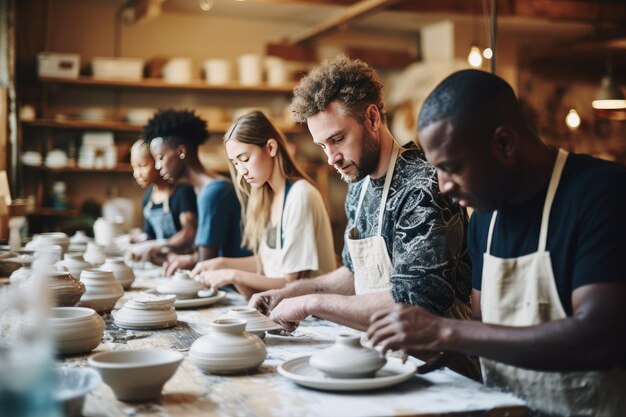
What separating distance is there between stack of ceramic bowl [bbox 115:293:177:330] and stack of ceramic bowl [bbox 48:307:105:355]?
40cm

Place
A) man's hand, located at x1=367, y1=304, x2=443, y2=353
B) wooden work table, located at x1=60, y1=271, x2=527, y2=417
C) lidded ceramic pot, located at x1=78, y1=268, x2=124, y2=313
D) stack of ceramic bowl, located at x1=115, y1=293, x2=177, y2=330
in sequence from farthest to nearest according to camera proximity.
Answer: lidded ceramic pot, located at x1=78, y1=268, x2=124, y2=313
stack of ceramic bowl, located at x1=115, y1=293, x2=177, y2=330
man's hand, located at x1=367, y1=304, x2=443, y2=353
wooden work table, located at x1=60, y1=271, x2=527, y2=417

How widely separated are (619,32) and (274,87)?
400 centimetres

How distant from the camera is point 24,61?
8.41 m

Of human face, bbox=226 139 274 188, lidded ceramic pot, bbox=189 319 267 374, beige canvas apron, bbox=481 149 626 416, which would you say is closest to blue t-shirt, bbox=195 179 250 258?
human face, bbox=226 139 274 188

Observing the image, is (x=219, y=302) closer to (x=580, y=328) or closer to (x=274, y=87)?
(x=580, y=328)

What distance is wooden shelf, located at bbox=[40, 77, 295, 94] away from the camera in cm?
824

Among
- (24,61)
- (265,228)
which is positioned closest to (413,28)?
(24,61)

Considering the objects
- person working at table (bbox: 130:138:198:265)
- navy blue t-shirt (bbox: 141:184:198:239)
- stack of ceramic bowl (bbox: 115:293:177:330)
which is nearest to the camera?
stack of ceramic bowl (bbox: 115:293:177:330)

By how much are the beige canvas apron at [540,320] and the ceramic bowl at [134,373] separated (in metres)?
0.90

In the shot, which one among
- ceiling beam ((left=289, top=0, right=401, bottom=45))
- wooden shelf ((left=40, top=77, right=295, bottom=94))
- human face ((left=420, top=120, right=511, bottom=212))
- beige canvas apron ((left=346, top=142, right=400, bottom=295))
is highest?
ceiling beam ((left=289, top=0, right=401, bottom=45))

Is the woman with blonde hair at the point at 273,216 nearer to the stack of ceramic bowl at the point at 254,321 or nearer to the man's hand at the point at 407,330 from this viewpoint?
the stack of ceramic bowl at the point at 254,321

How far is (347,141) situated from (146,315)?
Result: 3.27 ft

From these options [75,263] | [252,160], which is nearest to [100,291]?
[75,263]

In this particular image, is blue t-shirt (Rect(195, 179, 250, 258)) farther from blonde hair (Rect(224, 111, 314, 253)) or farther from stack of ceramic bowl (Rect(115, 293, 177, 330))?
stack of ceramic bowl (Rect(115, 293, 177, 330))
